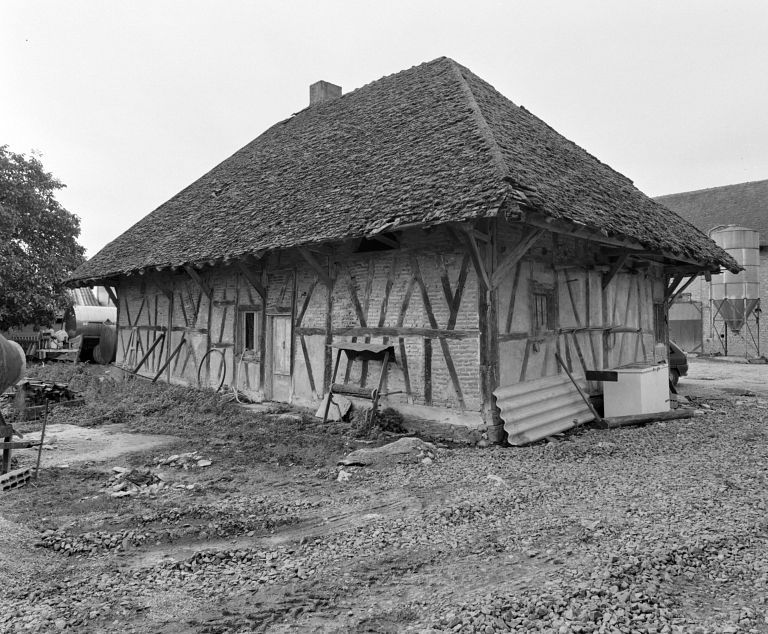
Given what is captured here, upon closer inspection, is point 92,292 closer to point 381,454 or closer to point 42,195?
point 42,195

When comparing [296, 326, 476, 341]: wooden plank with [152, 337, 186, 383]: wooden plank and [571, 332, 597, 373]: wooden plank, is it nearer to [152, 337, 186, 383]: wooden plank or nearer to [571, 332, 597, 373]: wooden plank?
[571, 332, 597, 373]: wooden plank

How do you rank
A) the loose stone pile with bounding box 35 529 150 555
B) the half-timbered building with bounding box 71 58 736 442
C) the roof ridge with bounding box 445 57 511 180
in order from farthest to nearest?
the half-timbered building with bounding box 71 58 736 442
the roof ridge with bounding box 445 57 511 180
the loose stone pile with bounding box 35 529 150 555

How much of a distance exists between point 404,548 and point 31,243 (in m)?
24.0

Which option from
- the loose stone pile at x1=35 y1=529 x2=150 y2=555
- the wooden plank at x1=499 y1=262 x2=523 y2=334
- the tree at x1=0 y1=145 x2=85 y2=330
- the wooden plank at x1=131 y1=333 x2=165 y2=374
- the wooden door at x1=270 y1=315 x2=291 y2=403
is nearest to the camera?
the loose stone pile at x1=35 y1=529 x2=150 y2=555

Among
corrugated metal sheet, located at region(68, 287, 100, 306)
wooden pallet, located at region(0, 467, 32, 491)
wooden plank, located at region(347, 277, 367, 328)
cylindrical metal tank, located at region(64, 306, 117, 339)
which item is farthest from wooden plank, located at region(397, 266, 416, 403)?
corrugated metal sheet, located at region(68, 287, 100, 306)

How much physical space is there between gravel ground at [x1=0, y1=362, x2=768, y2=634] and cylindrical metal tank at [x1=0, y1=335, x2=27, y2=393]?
1.17 meters

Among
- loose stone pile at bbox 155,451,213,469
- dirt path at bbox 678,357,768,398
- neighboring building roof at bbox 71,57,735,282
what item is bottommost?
dirt path at bbox 678,357,768,398

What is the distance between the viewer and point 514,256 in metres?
7.67

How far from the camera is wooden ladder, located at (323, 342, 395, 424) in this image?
8609 millimetres

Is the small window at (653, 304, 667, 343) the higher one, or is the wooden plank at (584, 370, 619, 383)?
the small window at (653, 304, 667, 343)

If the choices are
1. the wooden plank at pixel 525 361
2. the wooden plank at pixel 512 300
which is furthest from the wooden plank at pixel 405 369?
the wooden plank at pixel 525 361

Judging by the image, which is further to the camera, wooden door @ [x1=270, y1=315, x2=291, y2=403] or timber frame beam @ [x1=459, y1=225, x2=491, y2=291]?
wooden door @ [x1=270, y1=315, x2=291, y2=403]

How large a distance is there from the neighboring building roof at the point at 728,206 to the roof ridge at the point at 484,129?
880 inches

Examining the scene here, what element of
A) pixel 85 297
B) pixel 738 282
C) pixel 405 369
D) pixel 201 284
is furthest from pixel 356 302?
pixel 85 297
